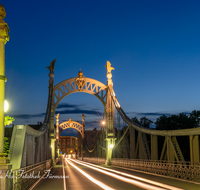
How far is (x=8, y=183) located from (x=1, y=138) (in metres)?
1.44

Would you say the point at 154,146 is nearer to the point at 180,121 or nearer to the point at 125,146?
the point at 125,146

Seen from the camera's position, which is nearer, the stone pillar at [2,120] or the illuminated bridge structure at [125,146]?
the stone pillar at [2,120]

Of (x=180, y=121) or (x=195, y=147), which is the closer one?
(x=195, y=147)

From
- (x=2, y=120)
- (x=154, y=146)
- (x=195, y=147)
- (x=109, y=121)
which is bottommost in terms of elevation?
(x=195, y=147)

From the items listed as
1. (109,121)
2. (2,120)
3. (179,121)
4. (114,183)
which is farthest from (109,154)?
(2,120)

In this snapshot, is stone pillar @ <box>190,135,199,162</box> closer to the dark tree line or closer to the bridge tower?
the bridge tower

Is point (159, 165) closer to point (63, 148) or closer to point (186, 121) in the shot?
point (186, 121)

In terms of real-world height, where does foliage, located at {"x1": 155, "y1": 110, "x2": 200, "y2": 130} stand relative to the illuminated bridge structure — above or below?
above

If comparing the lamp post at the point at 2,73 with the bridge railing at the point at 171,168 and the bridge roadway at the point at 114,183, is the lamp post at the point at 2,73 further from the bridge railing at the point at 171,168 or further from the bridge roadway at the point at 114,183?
the bridge railing at the point at 171,168

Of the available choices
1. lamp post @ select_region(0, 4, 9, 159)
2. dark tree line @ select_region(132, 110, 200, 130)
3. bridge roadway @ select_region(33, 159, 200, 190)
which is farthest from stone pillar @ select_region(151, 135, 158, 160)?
dark tree line @ select_region(132, 110, 200, 130)

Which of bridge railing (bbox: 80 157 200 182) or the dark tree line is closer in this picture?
bridge railing (bbox: 80 157 200 182)

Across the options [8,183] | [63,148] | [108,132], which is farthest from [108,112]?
[63,148]

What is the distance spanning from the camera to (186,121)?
4288cm

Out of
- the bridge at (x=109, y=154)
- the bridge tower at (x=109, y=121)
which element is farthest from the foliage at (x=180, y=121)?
the bridge tower at (x=109, y=121)
